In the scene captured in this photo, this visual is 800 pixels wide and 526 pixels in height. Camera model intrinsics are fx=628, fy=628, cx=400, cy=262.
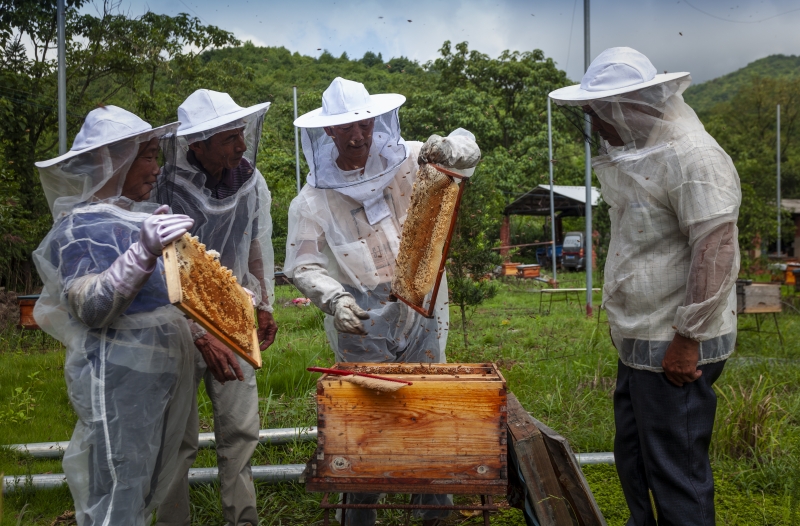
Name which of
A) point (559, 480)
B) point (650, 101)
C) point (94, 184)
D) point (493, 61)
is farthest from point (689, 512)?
point (493, 61)

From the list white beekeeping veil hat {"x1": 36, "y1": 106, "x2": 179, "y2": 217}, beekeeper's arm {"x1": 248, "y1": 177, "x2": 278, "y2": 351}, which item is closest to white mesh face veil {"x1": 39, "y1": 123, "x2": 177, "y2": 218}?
white beekeeping veil hat {"x1": 36, "y1": 106, "x2": 179, "y2": 217}

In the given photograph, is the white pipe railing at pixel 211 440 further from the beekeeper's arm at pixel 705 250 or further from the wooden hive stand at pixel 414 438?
the beekeeper's arm at pixel 705 250

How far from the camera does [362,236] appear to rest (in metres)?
3.02


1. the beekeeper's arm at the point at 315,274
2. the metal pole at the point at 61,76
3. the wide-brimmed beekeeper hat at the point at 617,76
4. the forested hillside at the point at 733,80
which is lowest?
the beekeeper's arm at the point at 315,274

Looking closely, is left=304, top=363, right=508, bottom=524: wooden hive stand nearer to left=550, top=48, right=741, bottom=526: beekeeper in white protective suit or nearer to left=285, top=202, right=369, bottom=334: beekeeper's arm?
left=285, top=202, right=369, bottom=334: beekeeper's arm

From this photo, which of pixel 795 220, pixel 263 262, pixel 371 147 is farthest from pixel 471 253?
pixel 795 220

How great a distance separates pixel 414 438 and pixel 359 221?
1.21 metres

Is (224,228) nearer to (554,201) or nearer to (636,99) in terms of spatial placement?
(636,99)

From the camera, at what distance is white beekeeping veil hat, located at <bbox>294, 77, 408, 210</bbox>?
291cm

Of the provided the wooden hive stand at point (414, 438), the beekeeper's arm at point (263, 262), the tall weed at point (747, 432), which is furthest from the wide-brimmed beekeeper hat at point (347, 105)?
the tall weed at point (747, 432)

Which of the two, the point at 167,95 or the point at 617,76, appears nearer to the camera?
the point at 617,76

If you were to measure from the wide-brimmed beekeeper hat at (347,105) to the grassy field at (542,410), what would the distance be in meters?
→ 2.14

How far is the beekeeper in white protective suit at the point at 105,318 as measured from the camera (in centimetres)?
227

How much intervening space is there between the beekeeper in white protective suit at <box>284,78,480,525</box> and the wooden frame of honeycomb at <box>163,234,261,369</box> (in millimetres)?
469
